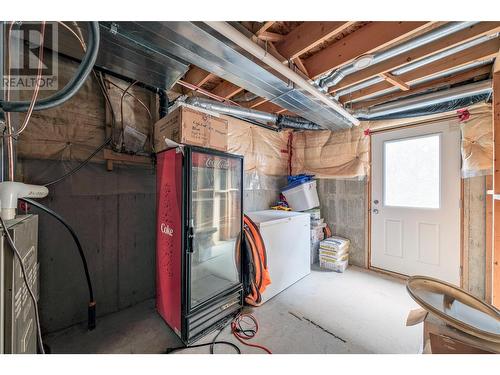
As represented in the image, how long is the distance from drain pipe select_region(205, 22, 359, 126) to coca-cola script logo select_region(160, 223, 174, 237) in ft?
4.84

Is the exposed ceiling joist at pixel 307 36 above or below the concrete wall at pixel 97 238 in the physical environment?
above

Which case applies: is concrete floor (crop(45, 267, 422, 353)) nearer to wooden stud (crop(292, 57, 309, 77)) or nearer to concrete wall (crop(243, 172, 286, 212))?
concrete wall (crop(243, 172, 286, 212))

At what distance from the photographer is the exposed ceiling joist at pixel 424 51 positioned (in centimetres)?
139

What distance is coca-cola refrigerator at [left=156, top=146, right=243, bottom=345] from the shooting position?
1.60 metres

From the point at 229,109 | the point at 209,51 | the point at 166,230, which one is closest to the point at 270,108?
the point at 229,109

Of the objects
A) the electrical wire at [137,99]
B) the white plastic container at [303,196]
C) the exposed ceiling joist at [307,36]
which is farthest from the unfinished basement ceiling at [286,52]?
the white plastic container at [303,196]

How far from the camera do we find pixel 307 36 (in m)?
1.54

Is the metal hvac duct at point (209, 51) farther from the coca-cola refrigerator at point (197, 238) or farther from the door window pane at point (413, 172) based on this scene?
the door window pane at point (413, 172)

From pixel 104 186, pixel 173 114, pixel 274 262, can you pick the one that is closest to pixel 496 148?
pixel 274 262

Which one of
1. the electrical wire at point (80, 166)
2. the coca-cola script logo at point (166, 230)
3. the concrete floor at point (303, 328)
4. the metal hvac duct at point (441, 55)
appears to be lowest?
the concrete floor at point (303, 328)

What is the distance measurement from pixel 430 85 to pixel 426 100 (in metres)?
0.18

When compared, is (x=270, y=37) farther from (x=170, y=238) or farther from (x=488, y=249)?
(x=488, y=249)

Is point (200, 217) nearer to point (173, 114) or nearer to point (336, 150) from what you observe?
point (173, 114)

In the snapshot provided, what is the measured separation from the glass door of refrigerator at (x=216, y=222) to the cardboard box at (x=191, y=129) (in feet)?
0.86
